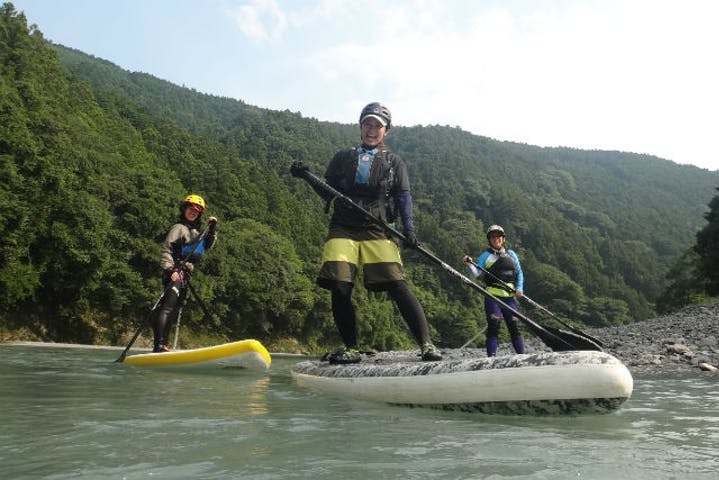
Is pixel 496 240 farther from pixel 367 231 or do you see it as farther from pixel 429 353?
pixel 429 353

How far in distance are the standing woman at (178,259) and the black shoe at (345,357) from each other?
11.0 feet

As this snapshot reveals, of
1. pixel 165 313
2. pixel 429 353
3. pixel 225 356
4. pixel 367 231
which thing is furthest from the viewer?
pixel 165 313

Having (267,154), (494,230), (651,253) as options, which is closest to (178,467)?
(494,230)

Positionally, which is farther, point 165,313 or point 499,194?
point 499,194

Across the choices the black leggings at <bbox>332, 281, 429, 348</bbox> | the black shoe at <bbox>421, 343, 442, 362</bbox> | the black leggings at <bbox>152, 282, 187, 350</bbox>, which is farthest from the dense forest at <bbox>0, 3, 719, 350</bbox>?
the black shoe at <bbox>421, 343, 442, 362</bbox>

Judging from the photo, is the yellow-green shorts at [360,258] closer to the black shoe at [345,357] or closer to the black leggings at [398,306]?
the black leggings at [398,306]

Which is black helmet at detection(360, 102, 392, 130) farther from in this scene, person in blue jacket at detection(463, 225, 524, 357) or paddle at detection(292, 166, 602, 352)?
person in blue jacket at detection(463, 225, 524, 357)

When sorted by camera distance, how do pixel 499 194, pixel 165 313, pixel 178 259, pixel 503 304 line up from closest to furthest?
pixel 503 304, pixel 165 313, pixel 178 259, pixel 499 194

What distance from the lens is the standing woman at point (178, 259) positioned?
907 cm

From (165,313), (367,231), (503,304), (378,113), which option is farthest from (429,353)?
(165,313)

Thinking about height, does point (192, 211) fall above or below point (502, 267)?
above

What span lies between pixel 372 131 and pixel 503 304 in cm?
235

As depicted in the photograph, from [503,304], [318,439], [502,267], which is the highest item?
[502,267]

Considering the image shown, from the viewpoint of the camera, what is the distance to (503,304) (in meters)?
5.84
